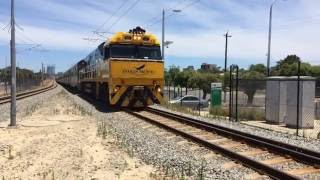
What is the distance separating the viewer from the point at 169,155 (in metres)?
11.2

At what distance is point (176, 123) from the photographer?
18.3 m

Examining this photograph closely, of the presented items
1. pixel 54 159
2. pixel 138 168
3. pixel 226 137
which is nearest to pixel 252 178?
pixel 138 168

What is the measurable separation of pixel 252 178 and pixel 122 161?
3027 millimetres

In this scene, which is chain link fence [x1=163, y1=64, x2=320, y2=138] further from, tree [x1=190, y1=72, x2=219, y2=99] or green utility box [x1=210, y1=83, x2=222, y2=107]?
tree [x1=190, y1=72, x2=219, y2=99]

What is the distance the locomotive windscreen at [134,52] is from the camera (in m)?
23.8

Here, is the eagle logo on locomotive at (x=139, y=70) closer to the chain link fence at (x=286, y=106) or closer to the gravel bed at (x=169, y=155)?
the chain link fence at (x=286, y=106)

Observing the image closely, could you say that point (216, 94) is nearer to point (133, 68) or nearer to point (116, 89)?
point (133, 68)

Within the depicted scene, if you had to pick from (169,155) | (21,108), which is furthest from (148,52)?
(169,155)

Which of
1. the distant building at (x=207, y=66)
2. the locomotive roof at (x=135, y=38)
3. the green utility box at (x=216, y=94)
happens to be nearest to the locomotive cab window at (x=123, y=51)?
the locomotive roof at (x=135, y=38)

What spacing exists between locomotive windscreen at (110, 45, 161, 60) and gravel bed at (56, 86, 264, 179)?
717 cm

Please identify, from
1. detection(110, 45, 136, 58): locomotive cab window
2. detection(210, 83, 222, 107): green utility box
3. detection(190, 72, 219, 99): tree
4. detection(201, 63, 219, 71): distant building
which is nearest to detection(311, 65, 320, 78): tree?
detection(190, 72, 219, 99): tree

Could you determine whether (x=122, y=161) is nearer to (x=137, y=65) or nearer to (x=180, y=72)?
(x=137, y=65)

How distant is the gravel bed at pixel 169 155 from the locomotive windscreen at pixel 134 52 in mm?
7168

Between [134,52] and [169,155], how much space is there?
13.4 metres
